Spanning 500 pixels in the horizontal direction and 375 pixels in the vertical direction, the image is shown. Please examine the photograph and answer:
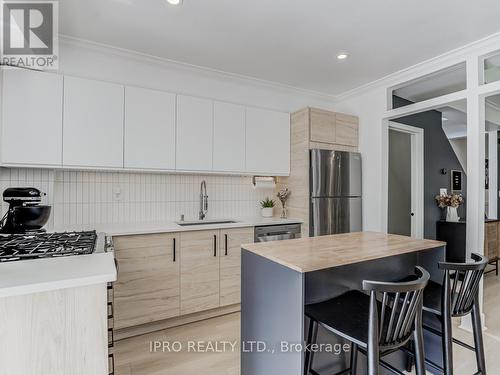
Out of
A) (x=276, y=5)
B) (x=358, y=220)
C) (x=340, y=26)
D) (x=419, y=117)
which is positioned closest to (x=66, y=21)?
(x=276, y=5)

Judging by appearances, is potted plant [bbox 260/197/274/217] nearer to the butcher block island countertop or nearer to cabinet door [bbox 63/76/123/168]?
the butcher block island countertop

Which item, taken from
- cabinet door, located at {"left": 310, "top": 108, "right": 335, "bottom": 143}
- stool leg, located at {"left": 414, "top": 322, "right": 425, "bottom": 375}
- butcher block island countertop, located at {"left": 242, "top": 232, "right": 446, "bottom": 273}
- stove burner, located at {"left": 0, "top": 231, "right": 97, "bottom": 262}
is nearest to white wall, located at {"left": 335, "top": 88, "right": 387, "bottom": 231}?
cabinet door, located at {"left": 310, "top": 108, "right": 335, "bottom": 143}

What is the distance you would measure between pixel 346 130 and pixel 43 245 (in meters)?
3.40

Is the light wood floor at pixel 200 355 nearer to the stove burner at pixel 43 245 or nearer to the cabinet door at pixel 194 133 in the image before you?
the stove burner at pixel 43 245

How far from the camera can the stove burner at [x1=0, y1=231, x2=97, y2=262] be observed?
1310 mm

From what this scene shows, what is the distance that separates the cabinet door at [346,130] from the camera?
349cm

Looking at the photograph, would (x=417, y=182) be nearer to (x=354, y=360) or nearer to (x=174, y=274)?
(x=354, y=360)

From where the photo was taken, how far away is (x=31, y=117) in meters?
2.18

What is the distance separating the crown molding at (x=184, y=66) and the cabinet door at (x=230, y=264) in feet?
6.07

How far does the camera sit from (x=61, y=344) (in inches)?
39.5

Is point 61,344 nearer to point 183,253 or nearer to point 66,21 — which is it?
point 183,253

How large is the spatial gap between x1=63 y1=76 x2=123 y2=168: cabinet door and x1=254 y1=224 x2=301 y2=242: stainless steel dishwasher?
1567 mm

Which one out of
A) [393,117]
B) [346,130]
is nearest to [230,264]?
[346,130]

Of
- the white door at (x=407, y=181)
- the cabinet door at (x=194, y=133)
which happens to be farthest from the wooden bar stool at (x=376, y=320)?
the white door at (x=407, y=181)
